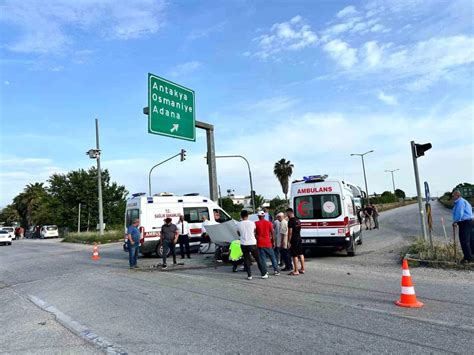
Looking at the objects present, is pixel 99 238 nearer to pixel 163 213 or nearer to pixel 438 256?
pixel 163 213

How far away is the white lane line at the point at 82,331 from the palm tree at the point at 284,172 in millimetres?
62035

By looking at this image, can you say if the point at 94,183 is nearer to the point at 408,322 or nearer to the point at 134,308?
the point at 134,308

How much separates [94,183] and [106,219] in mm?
4633

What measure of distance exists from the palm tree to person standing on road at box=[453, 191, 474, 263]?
191 feet

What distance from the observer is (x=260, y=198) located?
259ft

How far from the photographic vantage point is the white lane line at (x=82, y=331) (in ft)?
16.3

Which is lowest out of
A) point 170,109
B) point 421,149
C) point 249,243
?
point 249,243

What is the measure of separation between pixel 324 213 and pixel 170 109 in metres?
6.85

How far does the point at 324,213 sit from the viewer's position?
44.9 ft

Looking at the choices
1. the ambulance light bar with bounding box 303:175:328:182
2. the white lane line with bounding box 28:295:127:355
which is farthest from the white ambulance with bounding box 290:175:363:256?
the white lane line with bounding box 28:295:127:355

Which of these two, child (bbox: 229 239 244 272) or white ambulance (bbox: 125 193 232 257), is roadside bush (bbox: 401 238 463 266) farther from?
white ambulance (bbox: 125 193 232 257)

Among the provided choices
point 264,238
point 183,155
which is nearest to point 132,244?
point 264,238

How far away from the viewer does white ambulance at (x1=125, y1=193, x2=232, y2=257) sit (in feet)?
52.2

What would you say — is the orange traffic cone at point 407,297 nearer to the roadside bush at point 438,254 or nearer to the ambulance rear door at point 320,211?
the roadside bush at point 438,254
